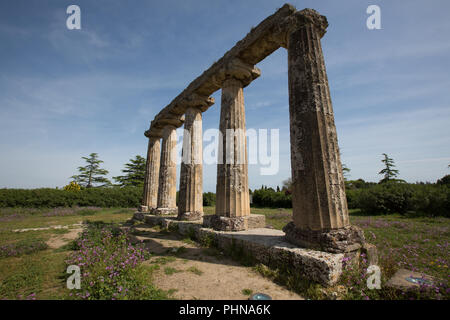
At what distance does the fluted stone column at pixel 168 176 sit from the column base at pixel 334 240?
26.5ft

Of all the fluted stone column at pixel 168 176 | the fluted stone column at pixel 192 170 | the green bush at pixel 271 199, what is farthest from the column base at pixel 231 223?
the green bush at pixel 271 199

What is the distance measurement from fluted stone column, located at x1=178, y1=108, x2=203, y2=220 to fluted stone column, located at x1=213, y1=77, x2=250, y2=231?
2.20m

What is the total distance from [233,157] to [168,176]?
18.8ft

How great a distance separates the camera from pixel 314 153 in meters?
4.01

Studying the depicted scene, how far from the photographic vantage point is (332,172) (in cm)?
390

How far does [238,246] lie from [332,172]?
114 inches

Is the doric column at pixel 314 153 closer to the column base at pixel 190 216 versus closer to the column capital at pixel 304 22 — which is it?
the column capital at pixel 304 22

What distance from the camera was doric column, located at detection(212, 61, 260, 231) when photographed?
602 cm

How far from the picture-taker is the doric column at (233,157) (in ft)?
19.8

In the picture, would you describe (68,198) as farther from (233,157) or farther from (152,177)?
(233,157)

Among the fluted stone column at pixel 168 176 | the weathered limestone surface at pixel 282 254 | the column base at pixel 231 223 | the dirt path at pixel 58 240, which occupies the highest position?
the fluted stone column at pixel 168 176
